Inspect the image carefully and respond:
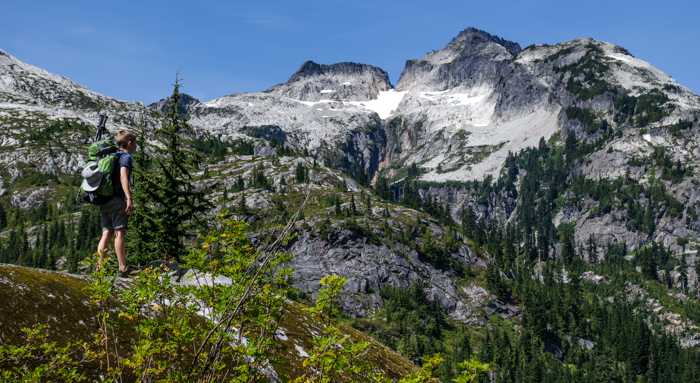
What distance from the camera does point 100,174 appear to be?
9.80 m

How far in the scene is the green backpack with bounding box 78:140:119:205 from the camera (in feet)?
32.1

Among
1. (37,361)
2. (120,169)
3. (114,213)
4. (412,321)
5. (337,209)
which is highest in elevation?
(120,169)

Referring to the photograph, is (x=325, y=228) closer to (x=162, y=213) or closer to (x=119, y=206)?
(x=162, y=213)

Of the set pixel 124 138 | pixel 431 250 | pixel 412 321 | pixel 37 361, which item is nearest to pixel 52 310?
pixel 37 361

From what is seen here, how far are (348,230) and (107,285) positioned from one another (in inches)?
6429

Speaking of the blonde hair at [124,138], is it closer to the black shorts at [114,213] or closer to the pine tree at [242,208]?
the black shorts at [114,213]

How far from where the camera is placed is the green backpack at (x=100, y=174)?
9.77 m

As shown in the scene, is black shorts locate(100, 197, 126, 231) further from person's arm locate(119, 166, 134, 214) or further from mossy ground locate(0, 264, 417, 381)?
mossy ground locate(0, 264, 417, 381)

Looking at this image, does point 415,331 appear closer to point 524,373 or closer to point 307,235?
point 524,373

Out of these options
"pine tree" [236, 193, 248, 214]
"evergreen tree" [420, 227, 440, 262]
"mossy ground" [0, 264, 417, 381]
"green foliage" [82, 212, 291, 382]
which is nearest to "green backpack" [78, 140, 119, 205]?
"mossy ground" [0, 264, 417, 381]

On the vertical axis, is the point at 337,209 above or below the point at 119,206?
below

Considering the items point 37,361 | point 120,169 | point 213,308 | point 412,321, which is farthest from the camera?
point 412,321

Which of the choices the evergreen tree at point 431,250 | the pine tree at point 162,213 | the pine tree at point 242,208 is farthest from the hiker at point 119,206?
the pine tree at point 242,208

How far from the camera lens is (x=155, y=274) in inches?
249
